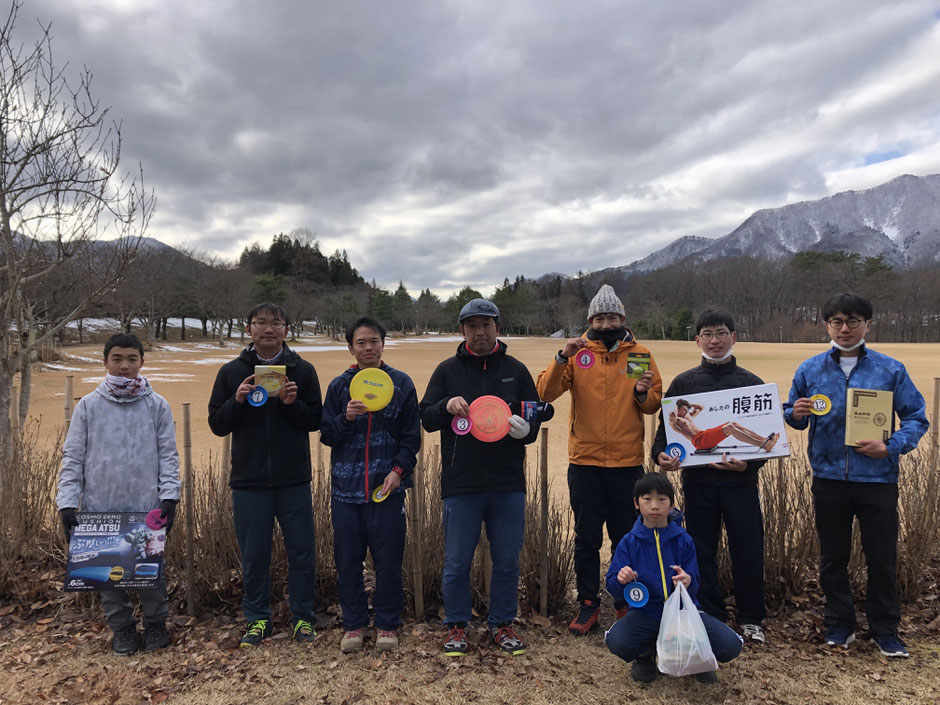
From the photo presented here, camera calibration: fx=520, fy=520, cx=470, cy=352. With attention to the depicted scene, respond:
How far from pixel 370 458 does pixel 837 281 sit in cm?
8620

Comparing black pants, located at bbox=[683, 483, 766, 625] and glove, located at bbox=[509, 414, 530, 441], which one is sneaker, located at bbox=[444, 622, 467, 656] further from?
black pants, located at bbox=[683, 483, 766, 625]

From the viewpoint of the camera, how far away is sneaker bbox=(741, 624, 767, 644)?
331cm

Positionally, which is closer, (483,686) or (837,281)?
(483,686)

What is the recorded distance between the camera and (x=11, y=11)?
4793 millimetres

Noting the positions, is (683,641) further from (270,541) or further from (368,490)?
(270,541)

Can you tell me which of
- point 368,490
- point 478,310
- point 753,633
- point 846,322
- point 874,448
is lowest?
point 753,633

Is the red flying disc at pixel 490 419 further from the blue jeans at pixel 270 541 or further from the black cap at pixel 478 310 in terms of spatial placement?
the blue jeans at pixel 270 541

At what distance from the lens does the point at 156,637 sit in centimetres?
336

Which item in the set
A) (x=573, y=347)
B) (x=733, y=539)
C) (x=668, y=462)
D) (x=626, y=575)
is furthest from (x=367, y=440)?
(x=733, y=539)

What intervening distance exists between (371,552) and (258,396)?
48.5 inches

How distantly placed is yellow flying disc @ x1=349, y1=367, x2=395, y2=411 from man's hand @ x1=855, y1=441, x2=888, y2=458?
2.89 m

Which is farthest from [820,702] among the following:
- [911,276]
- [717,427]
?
[911,276]

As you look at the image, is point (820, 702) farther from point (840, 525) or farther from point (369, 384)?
point (369, 384)

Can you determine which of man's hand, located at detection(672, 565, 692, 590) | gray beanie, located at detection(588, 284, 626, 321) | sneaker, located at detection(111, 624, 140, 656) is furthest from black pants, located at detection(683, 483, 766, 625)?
sneaker, located at detection(111, 624, 140, 656)
